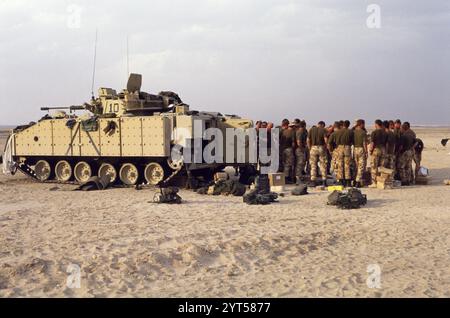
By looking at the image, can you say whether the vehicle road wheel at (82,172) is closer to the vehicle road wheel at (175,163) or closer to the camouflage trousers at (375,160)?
the vehicle road wheel at (175,163)

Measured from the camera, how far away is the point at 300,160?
51.8ft

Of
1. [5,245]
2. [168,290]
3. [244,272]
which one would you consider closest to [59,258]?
[5,245]

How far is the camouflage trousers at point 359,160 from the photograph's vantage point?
→ 46.8 ft

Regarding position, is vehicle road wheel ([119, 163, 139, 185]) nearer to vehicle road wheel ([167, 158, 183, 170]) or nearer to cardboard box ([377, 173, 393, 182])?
vehicle road wheel ([167, 158, 183, 170])

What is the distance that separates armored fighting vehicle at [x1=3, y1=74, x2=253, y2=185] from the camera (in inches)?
587

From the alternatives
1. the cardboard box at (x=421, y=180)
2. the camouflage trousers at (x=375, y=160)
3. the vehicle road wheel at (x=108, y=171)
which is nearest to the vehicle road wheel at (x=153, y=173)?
the vehicle road wheel at (x=108, y=171)

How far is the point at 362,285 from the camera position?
227 inches

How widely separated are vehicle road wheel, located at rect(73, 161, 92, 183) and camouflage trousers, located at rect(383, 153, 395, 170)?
943 cm

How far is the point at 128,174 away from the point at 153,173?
987 millimetres

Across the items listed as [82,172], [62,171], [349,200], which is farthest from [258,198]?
Answer: [62,171]

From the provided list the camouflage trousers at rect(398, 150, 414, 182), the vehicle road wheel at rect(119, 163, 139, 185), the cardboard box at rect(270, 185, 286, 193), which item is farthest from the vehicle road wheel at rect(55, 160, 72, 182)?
the camouflage trousers at rect(398, 150, 414, 182)

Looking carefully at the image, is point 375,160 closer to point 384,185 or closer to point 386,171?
point 386,171
